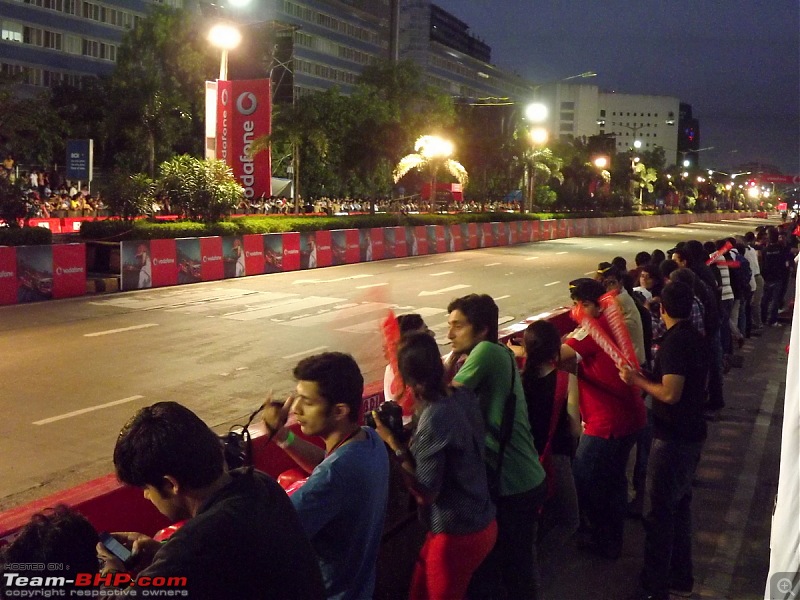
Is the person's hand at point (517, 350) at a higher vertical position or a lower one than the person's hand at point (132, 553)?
higher

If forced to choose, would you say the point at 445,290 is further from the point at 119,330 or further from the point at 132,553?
the point at 132,553

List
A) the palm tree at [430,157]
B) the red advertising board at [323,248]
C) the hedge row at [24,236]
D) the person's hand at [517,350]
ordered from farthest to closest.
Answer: the palm tree at [430,157] < the red advertising board at [323,248] < the hedge row at [24,236] < the person's hand at [517,350]

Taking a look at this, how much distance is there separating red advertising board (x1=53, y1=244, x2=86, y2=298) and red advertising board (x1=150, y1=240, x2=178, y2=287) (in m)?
2.00

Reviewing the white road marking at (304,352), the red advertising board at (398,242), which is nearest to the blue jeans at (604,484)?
the white road marking at (304,352)

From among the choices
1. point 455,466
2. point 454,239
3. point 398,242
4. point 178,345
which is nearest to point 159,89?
point 454,239

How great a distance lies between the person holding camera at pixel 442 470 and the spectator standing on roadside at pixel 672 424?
64.8 inches

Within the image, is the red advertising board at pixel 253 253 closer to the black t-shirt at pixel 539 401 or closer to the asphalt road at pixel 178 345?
the asphalt road at pixel 178 345

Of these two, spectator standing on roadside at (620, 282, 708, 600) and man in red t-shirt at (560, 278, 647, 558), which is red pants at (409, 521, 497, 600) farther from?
man in red t-shirt at (560, 278, 647, 558)

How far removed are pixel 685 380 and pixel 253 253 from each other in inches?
755

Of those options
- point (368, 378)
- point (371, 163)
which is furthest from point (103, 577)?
point (371, 163)

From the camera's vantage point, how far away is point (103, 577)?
2.32 meters

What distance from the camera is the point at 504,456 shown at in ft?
13.2

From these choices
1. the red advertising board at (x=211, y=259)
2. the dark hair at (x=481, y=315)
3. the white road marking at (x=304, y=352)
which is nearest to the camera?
the dark hair at (x=481, y=315)

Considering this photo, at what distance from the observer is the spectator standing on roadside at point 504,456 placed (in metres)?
3.97
